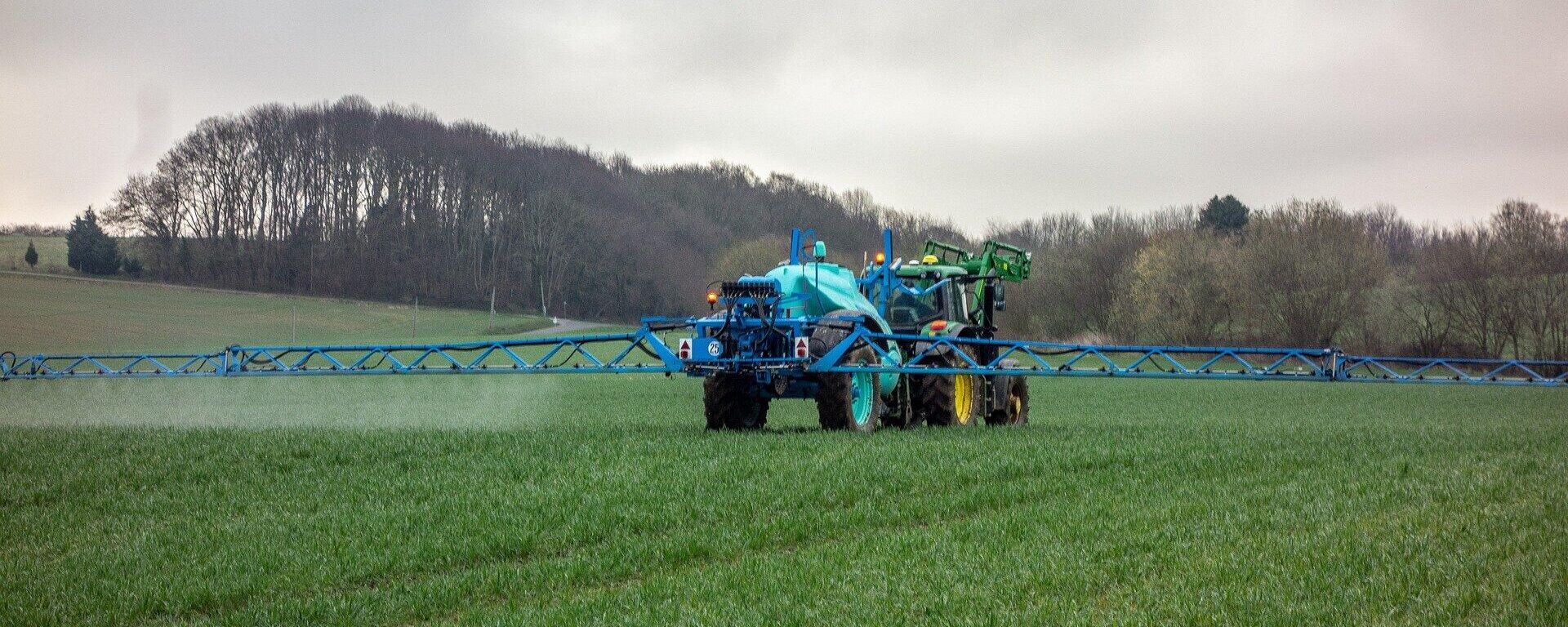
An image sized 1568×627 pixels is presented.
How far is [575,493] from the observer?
10.8 metres

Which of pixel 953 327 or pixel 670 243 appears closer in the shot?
pixel 953 327

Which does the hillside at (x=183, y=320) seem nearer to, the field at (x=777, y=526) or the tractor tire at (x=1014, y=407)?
the field at (x=777, y=526)

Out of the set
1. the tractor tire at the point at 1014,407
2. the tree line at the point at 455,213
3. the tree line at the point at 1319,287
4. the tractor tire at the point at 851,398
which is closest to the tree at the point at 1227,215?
the tree line at the point at 1319,287

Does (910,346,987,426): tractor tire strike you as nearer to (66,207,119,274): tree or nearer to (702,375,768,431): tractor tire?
(702,375,768,431): tractor tire

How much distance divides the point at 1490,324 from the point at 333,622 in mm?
53701

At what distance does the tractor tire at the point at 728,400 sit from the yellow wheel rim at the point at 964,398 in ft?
11.2

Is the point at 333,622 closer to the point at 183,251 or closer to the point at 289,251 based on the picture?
the point at 183,251

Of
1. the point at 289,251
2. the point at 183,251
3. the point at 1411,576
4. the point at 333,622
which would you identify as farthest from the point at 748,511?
the point at 289,251

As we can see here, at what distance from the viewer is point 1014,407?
20641 mm

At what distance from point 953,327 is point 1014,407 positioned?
2936 millimetres

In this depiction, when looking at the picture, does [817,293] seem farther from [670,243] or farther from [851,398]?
[670,243]

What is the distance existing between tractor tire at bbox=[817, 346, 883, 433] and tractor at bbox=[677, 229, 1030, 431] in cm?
1

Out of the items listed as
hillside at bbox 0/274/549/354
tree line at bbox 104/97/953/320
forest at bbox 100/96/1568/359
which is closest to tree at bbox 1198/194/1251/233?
forest at bbox 100/96/1568/359

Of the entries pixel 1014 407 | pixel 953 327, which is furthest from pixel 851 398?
pixel 1014 407
